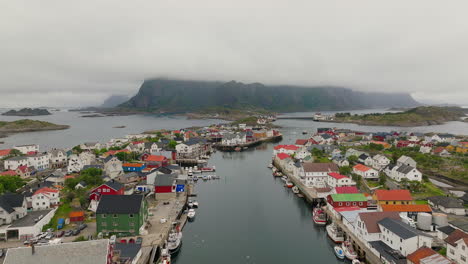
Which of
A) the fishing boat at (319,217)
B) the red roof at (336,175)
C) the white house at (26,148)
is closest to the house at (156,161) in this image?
the red roof at (336,175)

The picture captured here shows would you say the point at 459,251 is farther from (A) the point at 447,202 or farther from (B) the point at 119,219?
(B) the point at 119,219

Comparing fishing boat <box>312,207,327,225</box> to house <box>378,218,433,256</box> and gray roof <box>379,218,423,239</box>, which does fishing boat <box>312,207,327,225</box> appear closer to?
gray roof <box>379,218,423,239</box>

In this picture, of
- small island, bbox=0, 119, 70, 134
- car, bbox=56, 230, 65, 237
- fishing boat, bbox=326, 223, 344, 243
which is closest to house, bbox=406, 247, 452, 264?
fishing boat, bbox=326, 223, 344, 243

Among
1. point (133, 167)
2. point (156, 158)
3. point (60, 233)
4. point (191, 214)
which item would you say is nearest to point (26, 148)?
point (133, 167)

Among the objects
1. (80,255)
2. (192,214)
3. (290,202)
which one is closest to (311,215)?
(290,202)

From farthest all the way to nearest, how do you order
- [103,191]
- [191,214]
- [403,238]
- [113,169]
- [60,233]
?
[113,169]
[103,191]
[191,214]
[60,233]
[403,238]

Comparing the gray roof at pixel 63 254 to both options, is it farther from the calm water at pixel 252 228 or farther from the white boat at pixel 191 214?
the white boat at pixel 191 214

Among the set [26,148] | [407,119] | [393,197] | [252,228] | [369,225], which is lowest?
[252,228]
